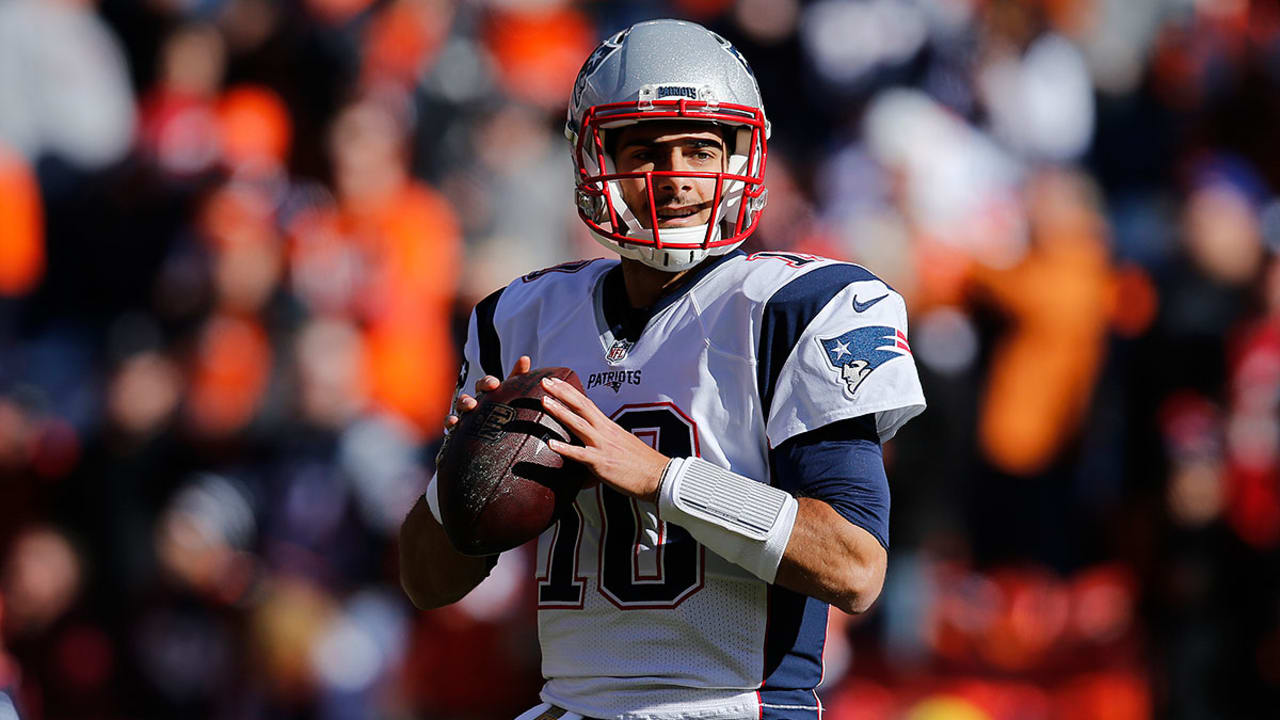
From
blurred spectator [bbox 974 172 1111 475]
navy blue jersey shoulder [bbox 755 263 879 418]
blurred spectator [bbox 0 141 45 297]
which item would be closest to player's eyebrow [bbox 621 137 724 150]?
navy blue jersey shoulder [bbox 755 263 879 418]

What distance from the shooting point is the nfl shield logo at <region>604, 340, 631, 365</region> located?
307 cm

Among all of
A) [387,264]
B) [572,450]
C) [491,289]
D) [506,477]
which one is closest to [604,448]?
[572,450]

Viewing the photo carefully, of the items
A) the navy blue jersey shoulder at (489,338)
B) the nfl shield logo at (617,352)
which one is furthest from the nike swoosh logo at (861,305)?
the navy blue jersey shoulder at (489,338)

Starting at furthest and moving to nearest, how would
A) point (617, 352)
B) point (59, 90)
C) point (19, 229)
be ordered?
point (59, 90) → point (19, 229) → point (617, 352)

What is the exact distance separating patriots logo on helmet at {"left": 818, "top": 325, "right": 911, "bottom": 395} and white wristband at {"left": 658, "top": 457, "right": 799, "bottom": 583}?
25cm

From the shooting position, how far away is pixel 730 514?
2717 millimetres

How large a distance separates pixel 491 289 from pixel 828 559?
173 inches

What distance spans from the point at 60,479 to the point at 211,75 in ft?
6.99

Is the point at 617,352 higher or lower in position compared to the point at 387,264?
higher

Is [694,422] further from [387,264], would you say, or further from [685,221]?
[387,264]

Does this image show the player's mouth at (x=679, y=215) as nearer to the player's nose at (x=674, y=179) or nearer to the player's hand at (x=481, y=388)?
the player's nose at (x=674, y=179)

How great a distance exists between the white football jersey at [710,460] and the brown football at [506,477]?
0.17 metres

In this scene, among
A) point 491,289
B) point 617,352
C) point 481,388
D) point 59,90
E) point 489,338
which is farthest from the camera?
point 59,90

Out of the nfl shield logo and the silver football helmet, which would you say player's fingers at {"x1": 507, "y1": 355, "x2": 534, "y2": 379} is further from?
the silver football helmet
